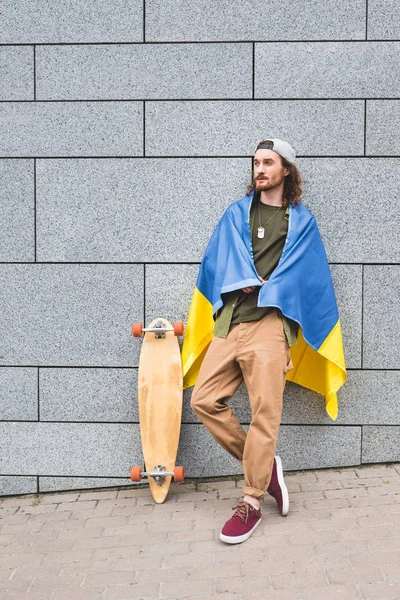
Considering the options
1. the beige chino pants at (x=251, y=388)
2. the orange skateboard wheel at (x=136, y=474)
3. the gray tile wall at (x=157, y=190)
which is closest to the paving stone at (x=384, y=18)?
the gray tile wall at (x=157, y=190)

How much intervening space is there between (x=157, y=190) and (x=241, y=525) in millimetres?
2225

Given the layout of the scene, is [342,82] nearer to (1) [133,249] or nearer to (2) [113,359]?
Answer: (1) [133,249]

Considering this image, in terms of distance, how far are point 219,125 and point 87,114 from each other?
899mm

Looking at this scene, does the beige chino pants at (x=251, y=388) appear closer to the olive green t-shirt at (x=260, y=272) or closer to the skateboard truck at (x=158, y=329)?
the olive green t-shirt at (x=260, y=272)

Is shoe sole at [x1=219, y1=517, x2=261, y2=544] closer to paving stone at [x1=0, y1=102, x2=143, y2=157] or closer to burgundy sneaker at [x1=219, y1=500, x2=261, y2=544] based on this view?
burgundy sneaker at [x1=219, y1=500, x2=261, y2=544]

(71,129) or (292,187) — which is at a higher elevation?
(71,129)

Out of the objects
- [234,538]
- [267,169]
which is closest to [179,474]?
[234,538]

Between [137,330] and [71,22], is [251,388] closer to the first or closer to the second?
[137,330]

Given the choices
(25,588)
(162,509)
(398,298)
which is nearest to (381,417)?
(398,298)

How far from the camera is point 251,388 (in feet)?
12.6

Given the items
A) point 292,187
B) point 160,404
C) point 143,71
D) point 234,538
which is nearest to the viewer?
point 234,538

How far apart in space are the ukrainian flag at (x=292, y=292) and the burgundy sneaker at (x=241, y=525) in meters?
0.96

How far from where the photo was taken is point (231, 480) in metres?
4.54

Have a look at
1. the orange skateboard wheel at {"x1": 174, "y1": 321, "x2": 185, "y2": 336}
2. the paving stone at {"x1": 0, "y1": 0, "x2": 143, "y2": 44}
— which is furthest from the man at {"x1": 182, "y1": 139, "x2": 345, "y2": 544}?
the paving stone at {"x1": 0, "y1": 0, "x2": 143, "y2": 44}
